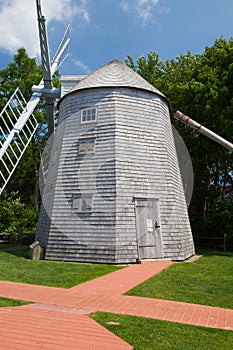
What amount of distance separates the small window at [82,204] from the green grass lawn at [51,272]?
5.63 ft

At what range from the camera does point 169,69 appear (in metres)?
27.5

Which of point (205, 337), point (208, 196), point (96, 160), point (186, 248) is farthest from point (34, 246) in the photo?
point (208, 196)

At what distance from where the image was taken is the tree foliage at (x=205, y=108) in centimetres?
1646

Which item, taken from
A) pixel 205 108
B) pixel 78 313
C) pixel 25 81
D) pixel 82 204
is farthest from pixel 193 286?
pixel 25 81

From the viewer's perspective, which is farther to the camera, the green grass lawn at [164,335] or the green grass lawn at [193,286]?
the green grass lawn at [193,286]

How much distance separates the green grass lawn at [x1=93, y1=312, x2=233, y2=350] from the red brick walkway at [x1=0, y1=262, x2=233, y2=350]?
0.19 metres

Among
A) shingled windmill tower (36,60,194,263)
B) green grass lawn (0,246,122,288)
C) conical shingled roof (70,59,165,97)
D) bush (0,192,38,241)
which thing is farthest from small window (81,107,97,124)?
bush (0,192,38,241)

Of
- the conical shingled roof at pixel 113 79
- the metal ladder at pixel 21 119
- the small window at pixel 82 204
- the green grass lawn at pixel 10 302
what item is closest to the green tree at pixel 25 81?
the metal ladder at pixel 21 119

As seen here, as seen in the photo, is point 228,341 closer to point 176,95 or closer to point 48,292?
point 48,292

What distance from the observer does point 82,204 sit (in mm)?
10305

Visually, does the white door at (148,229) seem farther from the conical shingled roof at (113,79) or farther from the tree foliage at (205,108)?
the tree foliage at (205,108)

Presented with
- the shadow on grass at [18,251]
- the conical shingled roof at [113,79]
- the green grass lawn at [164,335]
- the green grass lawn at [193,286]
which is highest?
the conical shingled roof at [113,79]

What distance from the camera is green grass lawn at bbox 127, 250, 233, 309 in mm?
5793

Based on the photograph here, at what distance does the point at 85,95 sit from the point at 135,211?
4731mm
